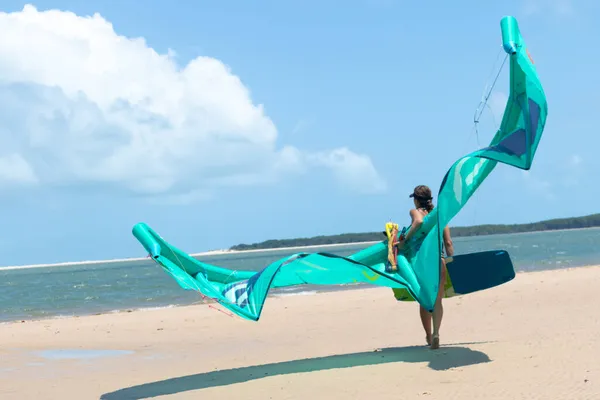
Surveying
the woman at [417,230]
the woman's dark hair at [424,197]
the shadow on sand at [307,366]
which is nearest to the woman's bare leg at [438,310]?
the woman at [417,230]

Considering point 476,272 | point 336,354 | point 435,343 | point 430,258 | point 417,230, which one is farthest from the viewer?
point 336,354

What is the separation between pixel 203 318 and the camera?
15469mm

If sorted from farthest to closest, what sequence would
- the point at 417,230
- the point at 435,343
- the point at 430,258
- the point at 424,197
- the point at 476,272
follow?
the point at 476,272 → the point at 435,343 → the point at 424,197 → the point at 417,230 → the point at 430,258

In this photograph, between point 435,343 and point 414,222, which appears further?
point 435,343

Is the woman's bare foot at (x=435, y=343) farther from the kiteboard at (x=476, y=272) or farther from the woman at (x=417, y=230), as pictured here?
the kiteboard at (x=476, y=272)

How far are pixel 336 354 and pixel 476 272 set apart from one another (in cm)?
200

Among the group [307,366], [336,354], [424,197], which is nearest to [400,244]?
[424,197]

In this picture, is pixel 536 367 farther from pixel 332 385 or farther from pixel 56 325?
pixel 56 325

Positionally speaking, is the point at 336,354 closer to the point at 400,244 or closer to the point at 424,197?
the point at 400,244

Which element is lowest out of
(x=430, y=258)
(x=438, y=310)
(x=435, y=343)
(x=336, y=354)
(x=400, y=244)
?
(x=336, y=354)

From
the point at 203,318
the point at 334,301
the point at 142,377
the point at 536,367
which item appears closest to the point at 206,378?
the point at 142,377

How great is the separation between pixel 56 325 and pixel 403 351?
1090 cm

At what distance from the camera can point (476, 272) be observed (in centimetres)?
819

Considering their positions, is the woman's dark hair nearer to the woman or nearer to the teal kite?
the woman
